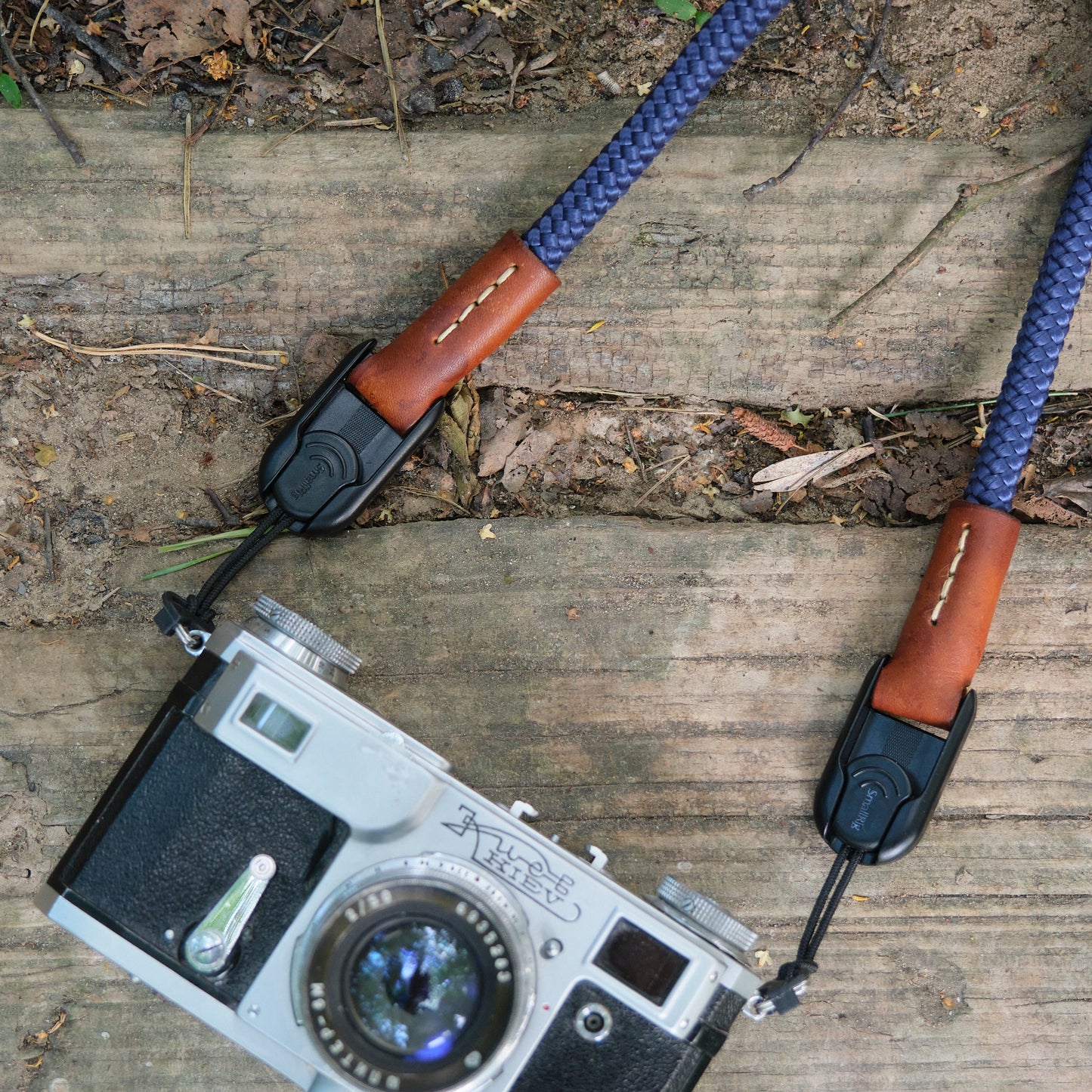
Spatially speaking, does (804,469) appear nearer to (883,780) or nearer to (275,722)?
(883,780)

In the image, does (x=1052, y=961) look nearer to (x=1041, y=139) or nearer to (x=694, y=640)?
(x=694, y=640)

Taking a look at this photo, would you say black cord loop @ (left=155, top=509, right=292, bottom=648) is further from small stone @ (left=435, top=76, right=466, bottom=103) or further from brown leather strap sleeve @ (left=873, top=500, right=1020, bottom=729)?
brown leather strap sleeve @ (left=873, top=500, right=1020, bottom=729)

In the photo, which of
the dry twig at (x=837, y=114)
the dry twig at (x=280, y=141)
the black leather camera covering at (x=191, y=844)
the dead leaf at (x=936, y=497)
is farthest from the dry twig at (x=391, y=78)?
the dead leaf at (x=936, y=497)

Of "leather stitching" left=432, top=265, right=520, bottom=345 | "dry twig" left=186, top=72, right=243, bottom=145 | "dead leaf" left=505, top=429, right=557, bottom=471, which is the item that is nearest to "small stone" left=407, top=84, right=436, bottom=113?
"dry twig" left=186, top=72, right=243, bottom=145

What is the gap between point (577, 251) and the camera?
1.76 metres

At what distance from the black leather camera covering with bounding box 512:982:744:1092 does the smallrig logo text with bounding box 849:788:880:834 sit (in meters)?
0.43

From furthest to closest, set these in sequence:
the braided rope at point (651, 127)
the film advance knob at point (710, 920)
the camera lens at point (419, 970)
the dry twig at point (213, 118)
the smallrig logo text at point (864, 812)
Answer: the dry twig at point (213, 118), the smallrig logo text at point (864, 812), the braided rope at point (651, 127), the film advance knob at point (710, 920), the camera lens at point (419, 970)

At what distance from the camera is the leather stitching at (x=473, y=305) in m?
1.60

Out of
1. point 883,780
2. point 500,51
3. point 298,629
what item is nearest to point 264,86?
point 500,51

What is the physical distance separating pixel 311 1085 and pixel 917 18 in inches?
81.5

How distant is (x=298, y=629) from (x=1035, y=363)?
1.31m

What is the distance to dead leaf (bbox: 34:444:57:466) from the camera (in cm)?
174

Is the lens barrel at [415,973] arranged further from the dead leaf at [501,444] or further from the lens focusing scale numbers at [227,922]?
the dead leaf at [501,444]

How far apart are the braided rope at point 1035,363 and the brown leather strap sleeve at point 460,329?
0.81 m
